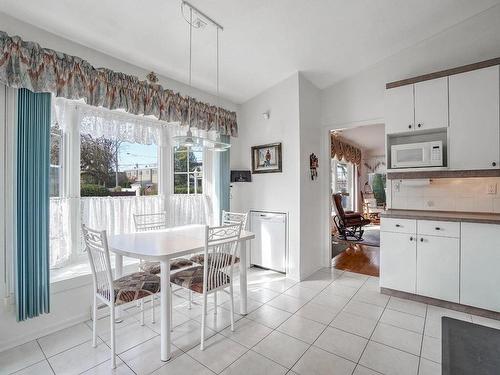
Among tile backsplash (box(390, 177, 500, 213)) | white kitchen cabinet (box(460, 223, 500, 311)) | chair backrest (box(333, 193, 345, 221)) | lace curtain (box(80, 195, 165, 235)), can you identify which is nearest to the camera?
white kitchen cabinet (box(460, 223, 500, 311))

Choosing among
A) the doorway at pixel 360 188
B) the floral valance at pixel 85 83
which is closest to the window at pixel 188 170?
the floral valance at pixel 85 83

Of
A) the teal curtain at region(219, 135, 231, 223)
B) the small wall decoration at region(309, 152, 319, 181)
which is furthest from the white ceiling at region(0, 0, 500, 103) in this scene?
the small wall decoration at region(309, 152, 319, 181)

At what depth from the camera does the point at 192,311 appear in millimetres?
2629

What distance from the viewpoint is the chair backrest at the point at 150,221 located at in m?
2.85

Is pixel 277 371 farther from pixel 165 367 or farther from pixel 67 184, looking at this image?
pixel 67 184

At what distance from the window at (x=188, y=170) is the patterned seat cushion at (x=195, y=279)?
56.1 inches

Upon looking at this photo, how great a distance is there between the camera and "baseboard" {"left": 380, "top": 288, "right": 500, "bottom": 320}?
2.42 meters

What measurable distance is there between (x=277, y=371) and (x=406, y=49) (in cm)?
371

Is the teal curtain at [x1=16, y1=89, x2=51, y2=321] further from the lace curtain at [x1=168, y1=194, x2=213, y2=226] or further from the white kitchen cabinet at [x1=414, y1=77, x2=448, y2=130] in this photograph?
the white kitchen cabinet at [x1=414, y1=77, x2=448, y2=130]

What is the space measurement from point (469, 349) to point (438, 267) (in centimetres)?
81

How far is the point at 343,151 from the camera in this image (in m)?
6.52

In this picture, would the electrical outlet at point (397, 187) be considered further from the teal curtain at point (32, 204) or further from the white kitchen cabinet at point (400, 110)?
the teal curtain at point (32, 204)

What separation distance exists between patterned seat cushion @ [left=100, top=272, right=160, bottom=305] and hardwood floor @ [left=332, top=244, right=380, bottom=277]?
281 cm

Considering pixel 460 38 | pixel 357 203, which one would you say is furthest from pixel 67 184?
pixel 357 203
